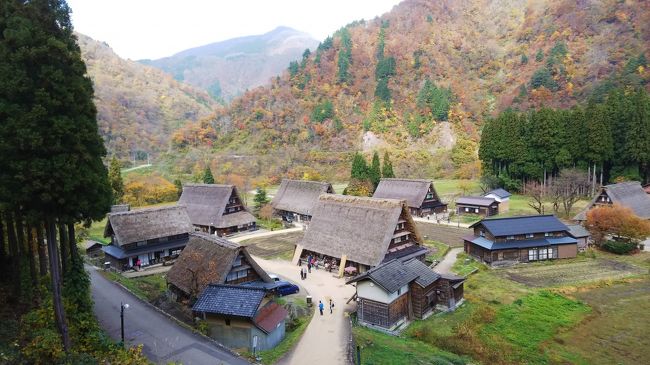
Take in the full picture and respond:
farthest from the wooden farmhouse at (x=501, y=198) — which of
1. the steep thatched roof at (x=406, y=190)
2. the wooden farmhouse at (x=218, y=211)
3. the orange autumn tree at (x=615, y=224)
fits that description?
the wooden farmhouse at (x=218, y=211)

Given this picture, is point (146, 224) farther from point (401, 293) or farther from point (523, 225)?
point (523, 225)

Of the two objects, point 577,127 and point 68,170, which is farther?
point 577,127

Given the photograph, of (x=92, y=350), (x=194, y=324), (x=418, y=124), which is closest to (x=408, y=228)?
(x=194, y=324)

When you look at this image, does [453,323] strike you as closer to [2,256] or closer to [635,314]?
[635,314]

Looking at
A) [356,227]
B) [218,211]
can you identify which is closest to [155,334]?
[356,227]

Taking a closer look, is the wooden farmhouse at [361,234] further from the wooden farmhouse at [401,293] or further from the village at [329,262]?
the wooden farmhouse at [401,293]
